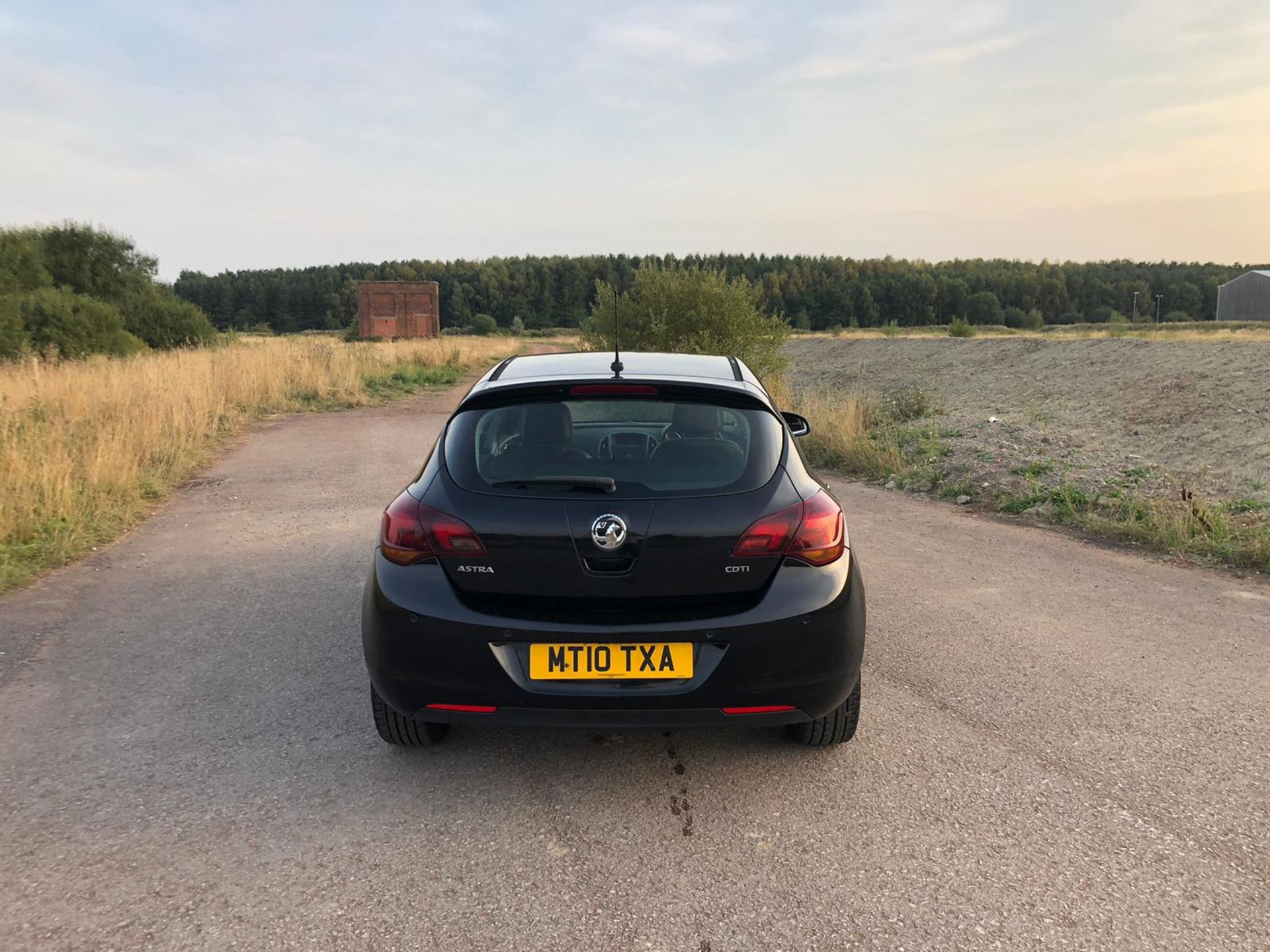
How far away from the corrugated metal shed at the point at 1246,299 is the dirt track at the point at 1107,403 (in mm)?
56678

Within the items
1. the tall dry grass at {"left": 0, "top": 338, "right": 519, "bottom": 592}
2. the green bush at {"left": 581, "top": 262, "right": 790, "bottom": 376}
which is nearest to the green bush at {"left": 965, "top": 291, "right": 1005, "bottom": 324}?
the green bush at {"left": 581, "top": 262, "right": 790, "bottom": 376}

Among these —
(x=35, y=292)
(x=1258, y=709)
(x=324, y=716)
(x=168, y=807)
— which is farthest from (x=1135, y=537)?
(x=35, y=292)

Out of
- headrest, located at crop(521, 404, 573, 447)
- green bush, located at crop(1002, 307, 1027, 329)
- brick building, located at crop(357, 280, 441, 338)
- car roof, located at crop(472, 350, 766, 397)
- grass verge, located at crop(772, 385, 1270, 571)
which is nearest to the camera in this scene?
headrest, located at crop(521, 404, 573, 447)

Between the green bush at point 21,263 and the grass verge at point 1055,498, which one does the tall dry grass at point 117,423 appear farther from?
the green bush at point 21,263

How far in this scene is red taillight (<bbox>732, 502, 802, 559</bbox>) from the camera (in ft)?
10.0

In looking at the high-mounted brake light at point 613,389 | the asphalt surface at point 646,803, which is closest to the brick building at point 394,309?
the asphalt surface at point 646,803

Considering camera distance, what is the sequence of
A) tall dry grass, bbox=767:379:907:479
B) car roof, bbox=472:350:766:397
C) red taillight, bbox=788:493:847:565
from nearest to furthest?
1. red taillight, bbox=788:493:847:565
2. car roof, bbox=472:350:766:397
3. tall dry grass, bbox=767:379:907:479

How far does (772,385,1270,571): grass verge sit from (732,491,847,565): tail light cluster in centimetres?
291

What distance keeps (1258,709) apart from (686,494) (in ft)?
9.49

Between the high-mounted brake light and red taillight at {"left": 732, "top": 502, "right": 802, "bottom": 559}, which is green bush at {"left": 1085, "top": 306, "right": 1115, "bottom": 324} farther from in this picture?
red taillight at {"left": 732, "top": 502, "right": 802, "bottom": 559}

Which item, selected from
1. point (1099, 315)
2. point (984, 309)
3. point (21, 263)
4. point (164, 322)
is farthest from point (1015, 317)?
point (21, 263)

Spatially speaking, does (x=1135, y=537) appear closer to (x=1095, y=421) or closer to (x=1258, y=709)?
(x=1258, y=709)

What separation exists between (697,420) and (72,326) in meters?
26.6

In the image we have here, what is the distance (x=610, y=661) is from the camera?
298 centimetres
